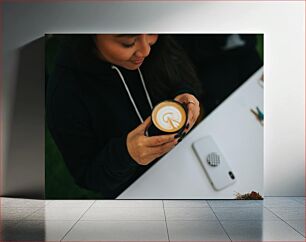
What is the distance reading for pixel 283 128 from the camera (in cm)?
782

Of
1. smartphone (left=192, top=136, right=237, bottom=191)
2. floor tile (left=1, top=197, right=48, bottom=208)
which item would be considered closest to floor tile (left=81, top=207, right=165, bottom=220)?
floor tile (left=1, top=197, right=48, bottom=208)

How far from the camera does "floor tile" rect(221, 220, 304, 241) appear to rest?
5.17 meters

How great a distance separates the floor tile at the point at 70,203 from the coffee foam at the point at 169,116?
136cm

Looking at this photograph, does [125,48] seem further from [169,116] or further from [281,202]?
[281,202]

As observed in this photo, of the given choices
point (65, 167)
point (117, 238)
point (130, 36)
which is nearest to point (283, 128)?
point (130, 36)

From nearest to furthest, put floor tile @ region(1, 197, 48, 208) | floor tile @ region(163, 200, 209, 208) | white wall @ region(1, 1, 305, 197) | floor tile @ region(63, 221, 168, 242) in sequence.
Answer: floor tile @ region(63, 221, 168, 242)
floor tile @ region(163, 200, 209, 208)
floor tile @ region(1, 197, 48, 208)
white wall @ region(1, 1, 305, 197)

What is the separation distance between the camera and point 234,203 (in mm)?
7293

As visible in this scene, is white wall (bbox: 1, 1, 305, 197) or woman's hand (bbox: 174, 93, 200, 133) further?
white wall (bbox: 1, 1, 305, 197)

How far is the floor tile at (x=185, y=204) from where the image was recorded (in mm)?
7042

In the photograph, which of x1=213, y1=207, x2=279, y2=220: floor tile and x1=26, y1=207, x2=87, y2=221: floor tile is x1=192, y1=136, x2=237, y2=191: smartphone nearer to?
x1=213, y1=207, x2=279, y2=220: floor tile

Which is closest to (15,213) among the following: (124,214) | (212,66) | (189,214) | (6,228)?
(6,228)

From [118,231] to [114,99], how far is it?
2455mm

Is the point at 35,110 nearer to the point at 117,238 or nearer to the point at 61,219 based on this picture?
the point at 61,219

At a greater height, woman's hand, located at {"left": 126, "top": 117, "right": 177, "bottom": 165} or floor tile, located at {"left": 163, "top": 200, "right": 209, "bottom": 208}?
woman's hand, located at {"left": 126, "top": 117, "right": 177, "bottom": 165}
